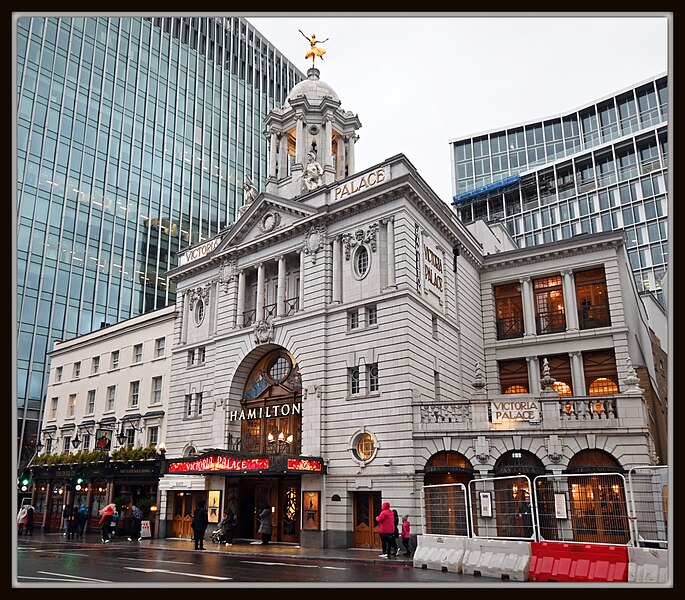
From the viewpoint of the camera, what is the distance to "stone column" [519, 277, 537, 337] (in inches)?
1531

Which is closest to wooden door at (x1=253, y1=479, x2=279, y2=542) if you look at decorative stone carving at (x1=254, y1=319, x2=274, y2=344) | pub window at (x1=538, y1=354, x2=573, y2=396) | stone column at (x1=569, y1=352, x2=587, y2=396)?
decorative stone carving at (x1=254, y1=319, x2=274, y2=344)

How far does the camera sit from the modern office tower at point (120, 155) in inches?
2886

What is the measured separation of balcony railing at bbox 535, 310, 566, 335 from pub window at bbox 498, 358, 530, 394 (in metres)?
2.29

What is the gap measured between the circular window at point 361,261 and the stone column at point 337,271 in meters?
1.00

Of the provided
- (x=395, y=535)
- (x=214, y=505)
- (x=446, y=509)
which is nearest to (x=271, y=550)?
(x=395, y=535)

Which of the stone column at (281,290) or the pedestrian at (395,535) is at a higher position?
the stone column at (281,290)

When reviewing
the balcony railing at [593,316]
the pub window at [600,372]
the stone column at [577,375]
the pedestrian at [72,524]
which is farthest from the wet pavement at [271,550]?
the balcony railing at [593,316]

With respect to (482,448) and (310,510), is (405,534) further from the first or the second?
(310,510)

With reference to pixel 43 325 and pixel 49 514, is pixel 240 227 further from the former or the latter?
pixel 43 325

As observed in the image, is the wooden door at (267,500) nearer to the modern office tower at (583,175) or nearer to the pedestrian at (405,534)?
the pedestrian at (405,534)

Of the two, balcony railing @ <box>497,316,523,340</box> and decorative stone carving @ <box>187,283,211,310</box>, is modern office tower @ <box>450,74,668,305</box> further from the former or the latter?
decorative stone carving @ <box>187,283,211,310</box>

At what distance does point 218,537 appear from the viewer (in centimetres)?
3203

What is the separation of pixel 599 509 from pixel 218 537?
71.1ft

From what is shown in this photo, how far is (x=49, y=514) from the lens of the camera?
156ft
